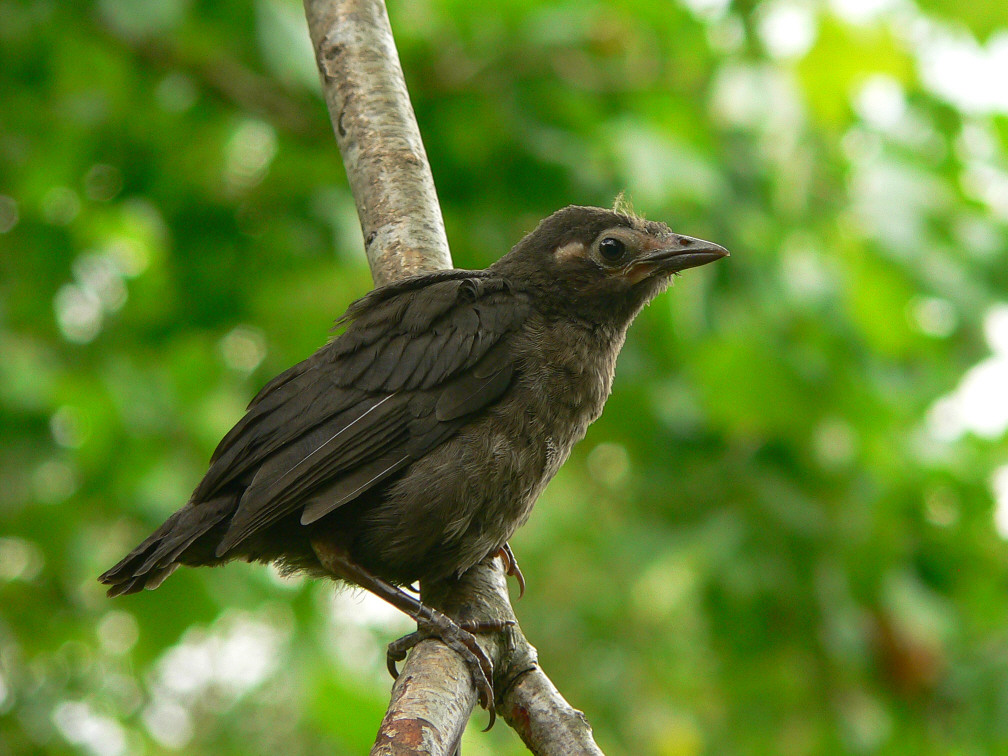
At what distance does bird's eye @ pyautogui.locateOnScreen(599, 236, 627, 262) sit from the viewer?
10.8ft

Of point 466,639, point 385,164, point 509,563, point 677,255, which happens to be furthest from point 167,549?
point 677,255

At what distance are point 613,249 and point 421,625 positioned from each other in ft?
4.59

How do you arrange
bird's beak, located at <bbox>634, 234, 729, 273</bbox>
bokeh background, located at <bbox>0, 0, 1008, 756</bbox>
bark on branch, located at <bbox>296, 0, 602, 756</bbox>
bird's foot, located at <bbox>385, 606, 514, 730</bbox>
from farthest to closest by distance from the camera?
bokeh background, located at <bbox>0, 0, 1008, 756</bbox> < bird's beak, located at <bbox>634, 234, 729, 273</bbox> < bark on branch, located at <bbox>296, 0, 602, 756</bbox> < bird's foot, located at <bbox>385, 606, 514, 730</bbox>

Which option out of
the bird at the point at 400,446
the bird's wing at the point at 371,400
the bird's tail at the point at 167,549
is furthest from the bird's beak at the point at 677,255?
the bird's tail at the point at 167,549

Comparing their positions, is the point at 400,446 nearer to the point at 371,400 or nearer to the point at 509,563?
the point at 371,400

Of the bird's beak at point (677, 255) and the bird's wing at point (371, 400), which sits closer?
the bird's wing at point (371, 400)

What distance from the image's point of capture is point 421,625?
2.54 meters

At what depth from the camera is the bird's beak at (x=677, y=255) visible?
10.6 ft

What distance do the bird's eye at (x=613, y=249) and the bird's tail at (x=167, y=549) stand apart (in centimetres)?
139

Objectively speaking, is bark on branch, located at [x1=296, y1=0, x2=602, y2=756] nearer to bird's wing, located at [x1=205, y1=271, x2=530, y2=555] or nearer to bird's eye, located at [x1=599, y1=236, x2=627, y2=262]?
bird's wing, located at [x1=205, y1=271, x2=530, y2=555]

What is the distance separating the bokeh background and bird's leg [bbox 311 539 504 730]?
1544 millimetres

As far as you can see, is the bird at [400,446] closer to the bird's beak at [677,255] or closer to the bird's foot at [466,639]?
the bird's foot at [466,639]

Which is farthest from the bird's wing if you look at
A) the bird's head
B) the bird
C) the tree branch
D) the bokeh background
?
the bokeh background

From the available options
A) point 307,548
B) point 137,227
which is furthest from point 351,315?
point 137,227
